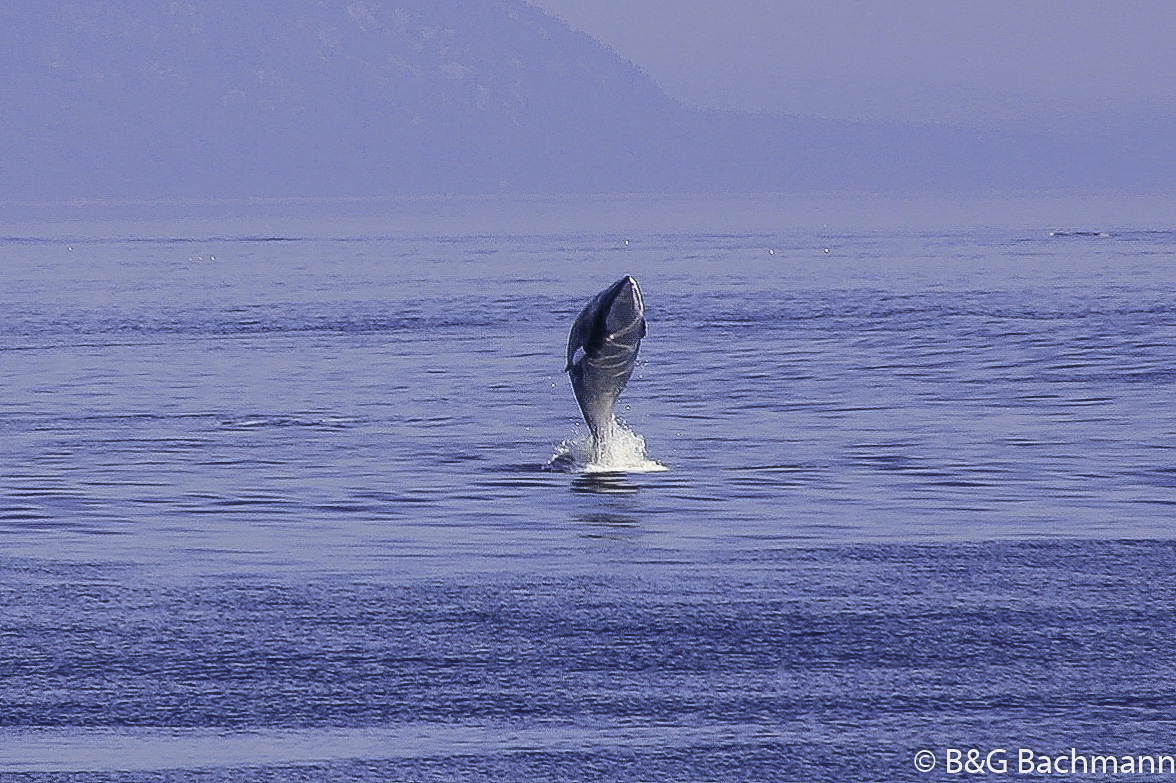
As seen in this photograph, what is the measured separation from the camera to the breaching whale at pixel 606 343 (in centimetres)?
1927

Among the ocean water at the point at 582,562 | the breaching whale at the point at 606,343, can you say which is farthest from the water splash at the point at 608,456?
the breaching whale at the point at 606,343

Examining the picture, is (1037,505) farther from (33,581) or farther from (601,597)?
(33,581)

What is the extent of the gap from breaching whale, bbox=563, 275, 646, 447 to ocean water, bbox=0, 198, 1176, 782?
3.17ft

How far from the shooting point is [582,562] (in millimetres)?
16297

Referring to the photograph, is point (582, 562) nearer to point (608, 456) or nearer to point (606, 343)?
point (606, 343)

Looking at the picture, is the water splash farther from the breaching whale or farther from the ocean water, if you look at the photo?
the breaching whale

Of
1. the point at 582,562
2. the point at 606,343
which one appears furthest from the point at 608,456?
the point at 582,562

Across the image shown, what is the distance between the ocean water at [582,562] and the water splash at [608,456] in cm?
34

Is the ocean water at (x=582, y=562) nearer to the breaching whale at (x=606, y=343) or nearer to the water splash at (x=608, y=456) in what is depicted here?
the water splash at (x=608, y=456)

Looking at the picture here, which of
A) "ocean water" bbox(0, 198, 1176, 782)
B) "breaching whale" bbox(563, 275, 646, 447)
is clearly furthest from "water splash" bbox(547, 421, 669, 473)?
"breaching whale" bbox(563, 275, 646, 447)

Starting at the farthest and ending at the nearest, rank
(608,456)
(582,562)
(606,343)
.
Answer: (608,456), (606,343), (582,562)

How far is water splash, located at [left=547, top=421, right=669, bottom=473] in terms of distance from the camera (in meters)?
22.4

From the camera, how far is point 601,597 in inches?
584

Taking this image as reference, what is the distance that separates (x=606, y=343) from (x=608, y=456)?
9.90 feet
